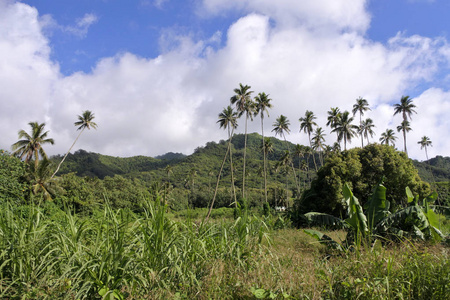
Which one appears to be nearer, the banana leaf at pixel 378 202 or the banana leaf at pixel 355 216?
the banana leaf at pixel 355 216

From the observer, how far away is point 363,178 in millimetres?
22188

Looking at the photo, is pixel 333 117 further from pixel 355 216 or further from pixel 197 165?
pixel 197 165

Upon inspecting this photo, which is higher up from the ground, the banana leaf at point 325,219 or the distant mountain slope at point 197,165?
the distant mountain slope at point 197,165

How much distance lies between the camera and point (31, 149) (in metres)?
37.3

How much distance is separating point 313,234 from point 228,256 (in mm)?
5644

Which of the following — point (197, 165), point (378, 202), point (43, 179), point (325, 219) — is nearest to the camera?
point (378, 202)

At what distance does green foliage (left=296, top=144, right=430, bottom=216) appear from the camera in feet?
69.9

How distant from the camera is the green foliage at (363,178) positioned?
2130 cm

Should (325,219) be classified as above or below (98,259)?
above

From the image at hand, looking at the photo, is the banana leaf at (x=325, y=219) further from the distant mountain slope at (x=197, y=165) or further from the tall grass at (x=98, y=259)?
the distant mountain slope at (x=197, y=165)

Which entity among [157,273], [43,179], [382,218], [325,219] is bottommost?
[157,273]

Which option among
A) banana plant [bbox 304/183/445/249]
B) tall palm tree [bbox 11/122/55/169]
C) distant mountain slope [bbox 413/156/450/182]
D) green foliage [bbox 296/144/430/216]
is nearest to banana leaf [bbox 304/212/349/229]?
banana plant [bbox 304/183/445/249]

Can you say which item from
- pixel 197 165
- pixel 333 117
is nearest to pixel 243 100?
pixel 333 117

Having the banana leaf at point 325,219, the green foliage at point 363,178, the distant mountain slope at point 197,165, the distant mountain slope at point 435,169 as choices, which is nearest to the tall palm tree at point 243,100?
the green foliage at point 363,178
